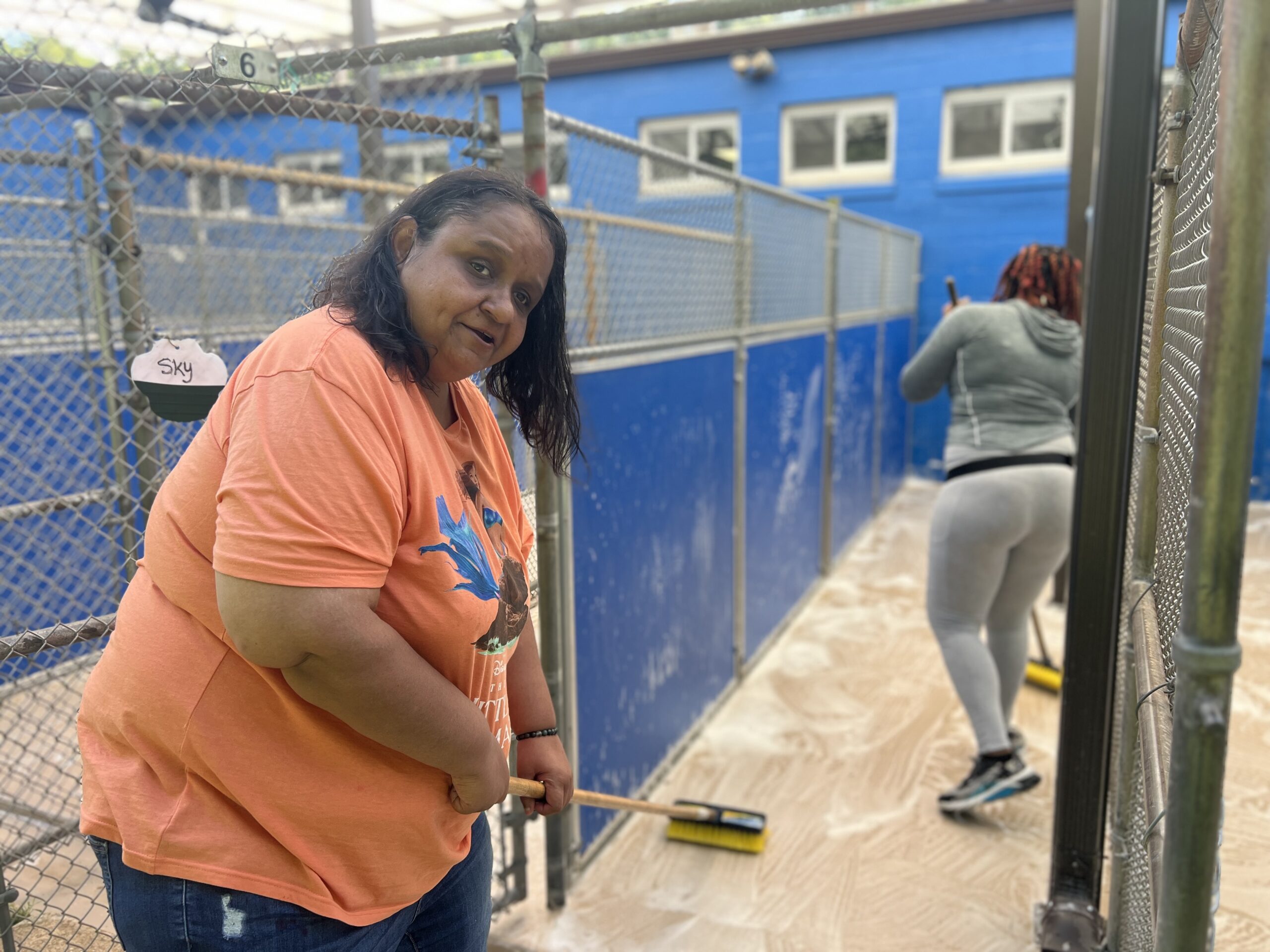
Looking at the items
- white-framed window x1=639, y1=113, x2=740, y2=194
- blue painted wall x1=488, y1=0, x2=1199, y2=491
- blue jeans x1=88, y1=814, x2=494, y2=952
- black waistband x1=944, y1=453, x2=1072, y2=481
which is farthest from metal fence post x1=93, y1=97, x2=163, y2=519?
white-framed window x1=639, y1=113, x2=740, y2=194

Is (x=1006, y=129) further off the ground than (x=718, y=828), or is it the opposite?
(x=1006, y=129)

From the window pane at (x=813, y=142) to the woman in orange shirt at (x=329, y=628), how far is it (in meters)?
8.71

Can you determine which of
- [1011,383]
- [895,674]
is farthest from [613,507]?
[895,674]

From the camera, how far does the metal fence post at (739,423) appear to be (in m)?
3.72

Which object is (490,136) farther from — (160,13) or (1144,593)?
(1144,593)

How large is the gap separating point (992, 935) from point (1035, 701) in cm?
165

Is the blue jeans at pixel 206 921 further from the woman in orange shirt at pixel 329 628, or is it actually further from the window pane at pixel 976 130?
the window pane at pixel 976 130

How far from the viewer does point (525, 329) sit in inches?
50.5

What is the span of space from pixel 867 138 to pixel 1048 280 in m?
6.69

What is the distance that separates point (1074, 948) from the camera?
88.6 inches

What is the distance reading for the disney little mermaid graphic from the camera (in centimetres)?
110

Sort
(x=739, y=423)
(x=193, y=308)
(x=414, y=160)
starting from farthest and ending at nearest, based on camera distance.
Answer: (x=414, y=160) → (x=193, y=308) → (x=739, y=423)

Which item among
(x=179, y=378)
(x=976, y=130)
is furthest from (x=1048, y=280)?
(x=976, y=130)

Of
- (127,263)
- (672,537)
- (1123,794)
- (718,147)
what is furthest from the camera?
(718,147)
